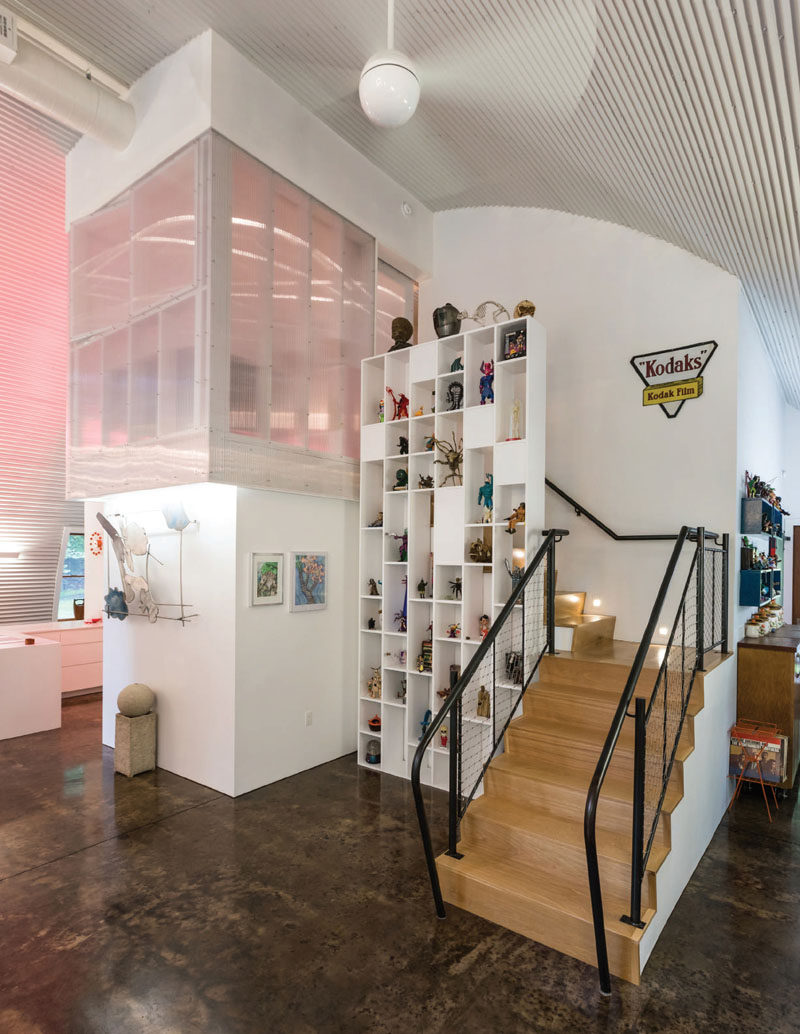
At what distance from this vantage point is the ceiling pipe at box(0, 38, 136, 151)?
16.0 feet

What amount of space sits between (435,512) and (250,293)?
2350mm

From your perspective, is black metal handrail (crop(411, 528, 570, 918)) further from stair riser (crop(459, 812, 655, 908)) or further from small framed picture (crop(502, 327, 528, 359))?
small framed picture (crop(502, 327, 528, 359))

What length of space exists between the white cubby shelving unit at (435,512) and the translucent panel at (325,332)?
29 cm

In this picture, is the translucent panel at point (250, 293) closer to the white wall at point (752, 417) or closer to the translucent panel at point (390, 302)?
the translucent panel at point (390, 302)

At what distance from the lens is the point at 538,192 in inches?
228

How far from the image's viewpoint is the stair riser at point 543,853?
10.2 feet

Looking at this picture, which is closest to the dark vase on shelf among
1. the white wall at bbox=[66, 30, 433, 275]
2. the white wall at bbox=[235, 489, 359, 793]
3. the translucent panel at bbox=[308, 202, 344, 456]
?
the translucent panel at bbox=[308, 202, 344, 456]

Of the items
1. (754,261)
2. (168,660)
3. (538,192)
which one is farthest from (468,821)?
(538,192)

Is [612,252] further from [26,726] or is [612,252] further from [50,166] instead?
[26,726]

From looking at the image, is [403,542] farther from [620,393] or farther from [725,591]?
[725,591]

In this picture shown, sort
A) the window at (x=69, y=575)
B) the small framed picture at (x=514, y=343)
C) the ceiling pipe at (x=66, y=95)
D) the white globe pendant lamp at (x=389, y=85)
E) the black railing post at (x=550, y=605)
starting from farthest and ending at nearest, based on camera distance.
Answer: the window at (x=69, y=575)
the ceiling pipe at (x=66, y=95)
the small framed picture at (x=514, y=343)
the black railing post at (x=550, y=605)
the white globe pendant lamp at (x=389, y=85)

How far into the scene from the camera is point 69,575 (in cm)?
1037

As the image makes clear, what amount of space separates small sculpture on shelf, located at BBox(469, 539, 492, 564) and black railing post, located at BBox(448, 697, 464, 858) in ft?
5.57

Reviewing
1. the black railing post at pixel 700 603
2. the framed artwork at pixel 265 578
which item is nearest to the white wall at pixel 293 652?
the framed artwork at pixel 265 578
